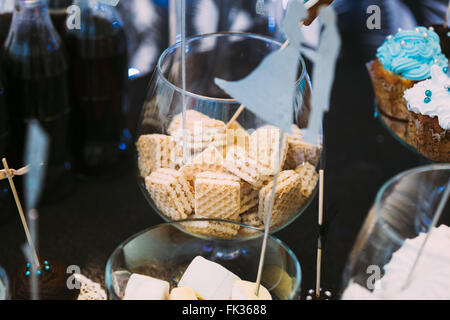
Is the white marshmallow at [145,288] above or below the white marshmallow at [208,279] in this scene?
above

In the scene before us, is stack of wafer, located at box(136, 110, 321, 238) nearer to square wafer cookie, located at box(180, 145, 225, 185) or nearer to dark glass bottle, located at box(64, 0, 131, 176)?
square wafer cookie, located at box(180, 145, 225, 185)

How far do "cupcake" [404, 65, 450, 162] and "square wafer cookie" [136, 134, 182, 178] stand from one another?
20.3 inches

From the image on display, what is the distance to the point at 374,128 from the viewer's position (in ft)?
4.68

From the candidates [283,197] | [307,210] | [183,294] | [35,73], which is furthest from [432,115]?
[35,73]

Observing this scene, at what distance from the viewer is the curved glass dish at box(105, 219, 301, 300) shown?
0.75 meters

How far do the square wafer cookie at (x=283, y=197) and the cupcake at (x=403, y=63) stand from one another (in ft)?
1.46

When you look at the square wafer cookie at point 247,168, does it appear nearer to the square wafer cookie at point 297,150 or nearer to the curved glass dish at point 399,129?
the square wafer cookie at point 297,150

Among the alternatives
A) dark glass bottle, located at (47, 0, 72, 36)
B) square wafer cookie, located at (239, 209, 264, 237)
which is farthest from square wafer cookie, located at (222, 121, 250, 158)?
dark glass bottle, located at (47, 0, 72, 36)

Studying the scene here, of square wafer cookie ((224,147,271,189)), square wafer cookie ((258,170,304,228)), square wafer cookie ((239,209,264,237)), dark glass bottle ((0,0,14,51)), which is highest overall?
dark glass bottle ((0,0,14,51))

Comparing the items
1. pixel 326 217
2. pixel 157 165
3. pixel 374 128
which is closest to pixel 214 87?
pixel 157 165

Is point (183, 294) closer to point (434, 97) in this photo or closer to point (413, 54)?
point (434, 97)

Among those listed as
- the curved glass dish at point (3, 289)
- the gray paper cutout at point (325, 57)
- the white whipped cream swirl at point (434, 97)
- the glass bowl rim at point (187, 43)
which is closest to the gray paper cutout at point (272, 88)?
the gray paper cutout at point (325, 57)

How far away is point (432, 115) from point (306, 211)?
0.31 metres

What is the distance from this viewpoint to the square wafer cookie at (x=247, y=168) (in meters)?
0.81
